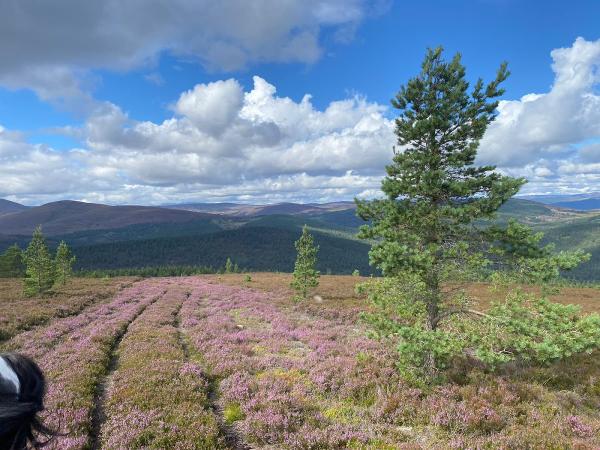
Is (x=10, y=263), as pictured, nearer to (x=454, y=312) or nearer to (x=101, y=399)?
(x=101, y=399)

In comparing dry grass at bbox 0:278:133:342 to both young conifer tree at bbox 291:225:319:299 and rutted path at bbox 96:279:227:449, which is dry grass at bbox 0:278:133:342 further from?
young conifer tree at bbox 291:225:319:299

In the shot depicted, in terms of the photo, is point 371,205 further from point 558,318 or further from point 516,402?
point 516,402

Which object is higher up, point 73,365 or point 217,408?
point 73,365

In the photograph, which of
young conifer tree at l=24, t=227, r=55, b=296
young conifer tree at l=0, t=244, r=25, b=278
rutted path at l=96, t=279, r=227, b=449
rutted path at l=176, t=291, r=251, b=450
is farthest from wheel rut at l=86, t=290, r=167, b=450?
young conifer tree at l=0, t=244, r=25, b=278

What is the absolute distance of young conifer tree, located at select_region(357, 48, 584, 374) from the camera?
413 inches

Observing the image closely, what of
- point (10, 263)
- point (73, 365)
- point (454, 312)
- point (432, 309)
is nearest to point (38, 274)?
point (73, 365)

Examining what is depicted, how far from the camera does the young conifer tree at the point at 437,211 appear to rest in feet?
34.4

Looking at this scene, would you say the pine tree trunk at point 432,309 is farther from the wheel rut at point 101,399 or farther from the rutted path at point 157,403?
the wheel rut at point 101,399

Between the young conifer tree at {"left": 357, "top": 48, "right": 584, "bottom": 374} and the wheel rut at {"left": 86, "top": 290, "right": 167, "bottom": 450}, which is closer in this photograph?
the wheel rut at {"left": 86, "top": 290, "right": 167, "bottom": 450}

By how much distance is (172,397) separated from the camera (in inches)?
411

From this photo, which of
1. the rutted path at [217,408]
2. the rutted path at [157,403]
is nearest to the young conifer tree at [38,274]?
the rutted path at [157,403]

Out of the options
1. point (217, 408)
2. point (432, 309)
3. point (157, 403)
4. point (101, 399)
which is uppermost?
point (432, 309)

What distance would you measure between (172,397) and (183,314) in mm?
16521

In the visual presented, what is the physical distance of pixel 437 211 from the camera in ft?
37.1
